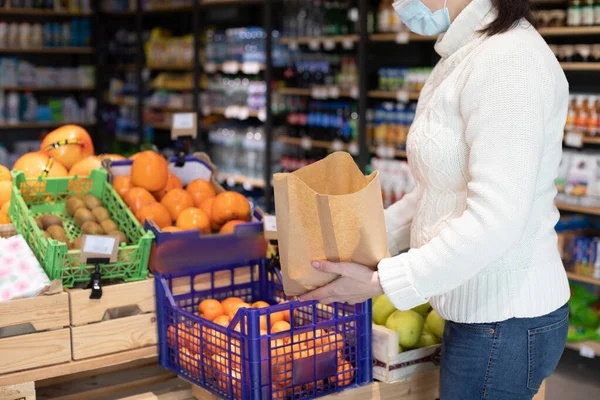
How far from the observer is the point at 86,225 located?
2.16 meters

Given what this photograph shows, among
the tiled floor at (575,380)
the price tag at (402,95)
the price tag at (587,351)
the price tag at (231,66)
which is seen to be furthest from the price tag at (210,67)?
the price tag at (587,351)

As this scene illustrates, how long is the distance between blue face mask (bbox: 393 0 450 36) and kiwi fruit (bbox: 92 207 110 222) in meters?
1.06

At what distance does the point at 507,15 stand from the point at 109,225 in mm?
1257

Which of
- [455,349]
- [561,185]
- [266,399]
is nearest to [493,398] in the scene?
[455,349]

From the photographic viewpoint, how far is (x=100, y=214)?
88.6 inches

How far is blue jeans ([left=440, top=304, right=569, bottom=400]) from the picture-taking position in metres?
1.62

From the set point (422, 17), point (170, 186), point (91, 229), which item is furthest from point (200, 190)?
point (422, 17)

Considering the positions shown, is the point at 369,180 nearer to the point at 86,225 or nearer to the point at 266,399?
the point at 266,399

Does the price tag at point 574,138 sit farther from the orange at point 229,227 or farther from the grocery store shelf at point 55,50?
the grocery store shelf at point 55,50

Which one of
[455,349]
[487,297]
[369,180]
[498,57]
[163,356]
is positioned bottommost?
[163,356]

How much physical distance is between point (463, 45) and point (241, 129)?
5114 mm

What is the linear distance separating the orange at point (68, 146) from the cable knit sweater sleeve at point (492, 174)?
1.45m

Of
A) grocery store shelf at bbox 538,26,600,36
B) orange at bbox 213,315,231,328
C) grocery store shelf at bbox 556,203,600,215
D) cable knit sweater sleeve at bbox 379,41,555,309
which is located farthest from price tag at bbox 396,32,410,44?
cable knit sweater sleeve at bbox 379,41,555,309

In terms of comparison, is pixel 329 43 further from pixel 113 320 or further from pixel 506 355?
pixel 506 355
